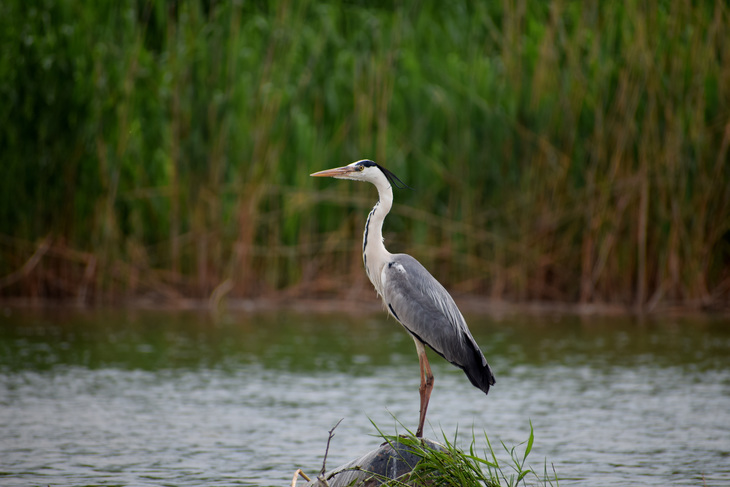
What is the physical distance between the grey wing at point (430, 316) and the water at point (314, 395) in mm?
372

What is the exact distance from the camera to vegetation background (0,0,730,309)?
12023mm

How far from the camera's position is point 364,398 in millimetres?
8664

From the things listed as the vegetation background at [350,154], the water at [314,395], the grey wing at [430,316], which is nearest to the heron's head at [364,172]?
the grey wing at [430,316]

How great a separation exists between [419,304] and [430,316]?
0.09 m

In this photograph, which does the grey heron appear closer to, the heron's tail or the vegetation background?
the heron's tail

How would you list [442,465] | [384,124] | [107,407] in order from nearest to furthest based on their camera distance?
[442,465], [107,407], [384,124]

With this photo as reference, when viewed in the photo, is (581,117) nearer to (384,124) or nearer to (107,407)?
(384,124)

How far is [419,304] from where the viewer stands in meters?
6.01

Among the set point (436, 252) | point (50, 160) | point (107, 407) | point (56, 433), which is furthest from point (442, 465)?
point (50, 160)

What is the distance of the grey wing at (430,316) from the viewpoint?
5902mm

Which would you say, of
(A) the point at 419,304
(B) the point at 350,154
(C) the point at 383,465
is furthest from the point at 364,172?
(B) the point at 350,154

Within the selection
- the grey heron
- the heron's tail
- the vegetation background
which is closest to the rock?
the grey heron

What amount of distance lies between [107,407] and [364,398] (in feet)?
6.23

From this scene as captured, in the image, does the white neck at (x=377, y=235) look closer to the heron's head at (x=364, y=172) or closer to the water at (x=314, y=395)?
the heron's head at (x=364, y=172)
